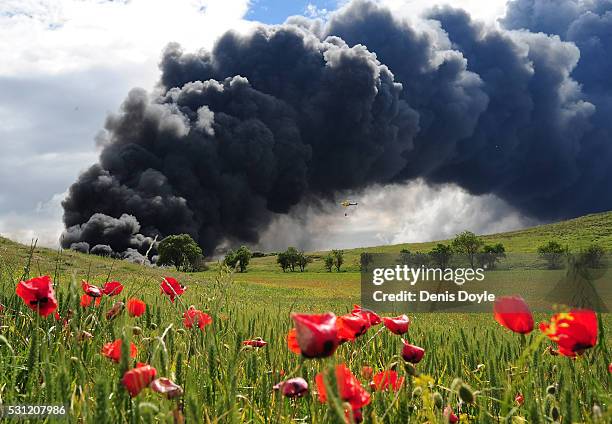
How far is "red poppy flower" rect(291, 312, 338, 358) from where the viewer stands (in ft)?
4.69

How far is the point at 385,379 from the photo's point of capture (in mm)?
2344

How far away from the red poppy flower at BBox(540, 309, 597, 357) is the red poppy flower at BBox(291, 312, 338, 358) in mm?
961

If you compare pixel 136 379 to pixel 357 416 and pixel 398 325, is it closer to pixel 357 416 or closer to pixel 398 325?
pixel 357 416

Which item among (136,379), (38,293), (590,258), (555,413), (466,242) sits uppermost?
(466,242)

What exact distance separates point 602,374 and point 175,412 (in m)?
3.16

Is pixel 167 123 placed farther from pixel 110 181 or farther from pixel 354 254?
pixel 354 254

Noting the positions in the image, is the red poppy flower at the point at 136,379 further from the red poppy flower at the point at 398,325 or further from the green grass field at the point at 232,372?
the red poppy flower at the point at 398,325

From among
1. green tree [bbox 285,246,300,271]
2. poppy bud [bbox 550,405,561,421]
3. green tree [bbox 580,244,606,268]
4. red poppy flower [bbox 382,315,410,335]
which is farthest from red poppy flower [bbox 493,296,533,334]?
green tree [bbox 285,246,300,271]

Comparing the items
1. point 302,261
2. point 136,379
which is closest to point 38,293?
point 136,379

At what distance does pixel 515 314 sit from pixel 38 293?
2.01m

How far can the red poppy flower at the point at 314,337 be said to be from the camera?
4.69ft

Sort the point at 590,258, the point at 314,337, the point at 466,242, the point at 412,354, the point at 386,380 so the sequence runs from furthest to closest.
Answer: the point at 466,242 → the point at 590,258 → the point at 386,380 → the point at 412,354 → the point at 314,337

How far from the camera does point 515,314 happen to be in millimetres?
2105

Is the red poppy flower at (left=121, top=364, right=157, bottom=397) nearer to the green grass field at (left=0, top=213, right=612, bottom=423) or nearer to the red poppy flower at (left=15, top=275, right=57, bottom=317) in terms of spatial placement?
the green grass field at (left=0, top=213, right=612, bottom=423)
